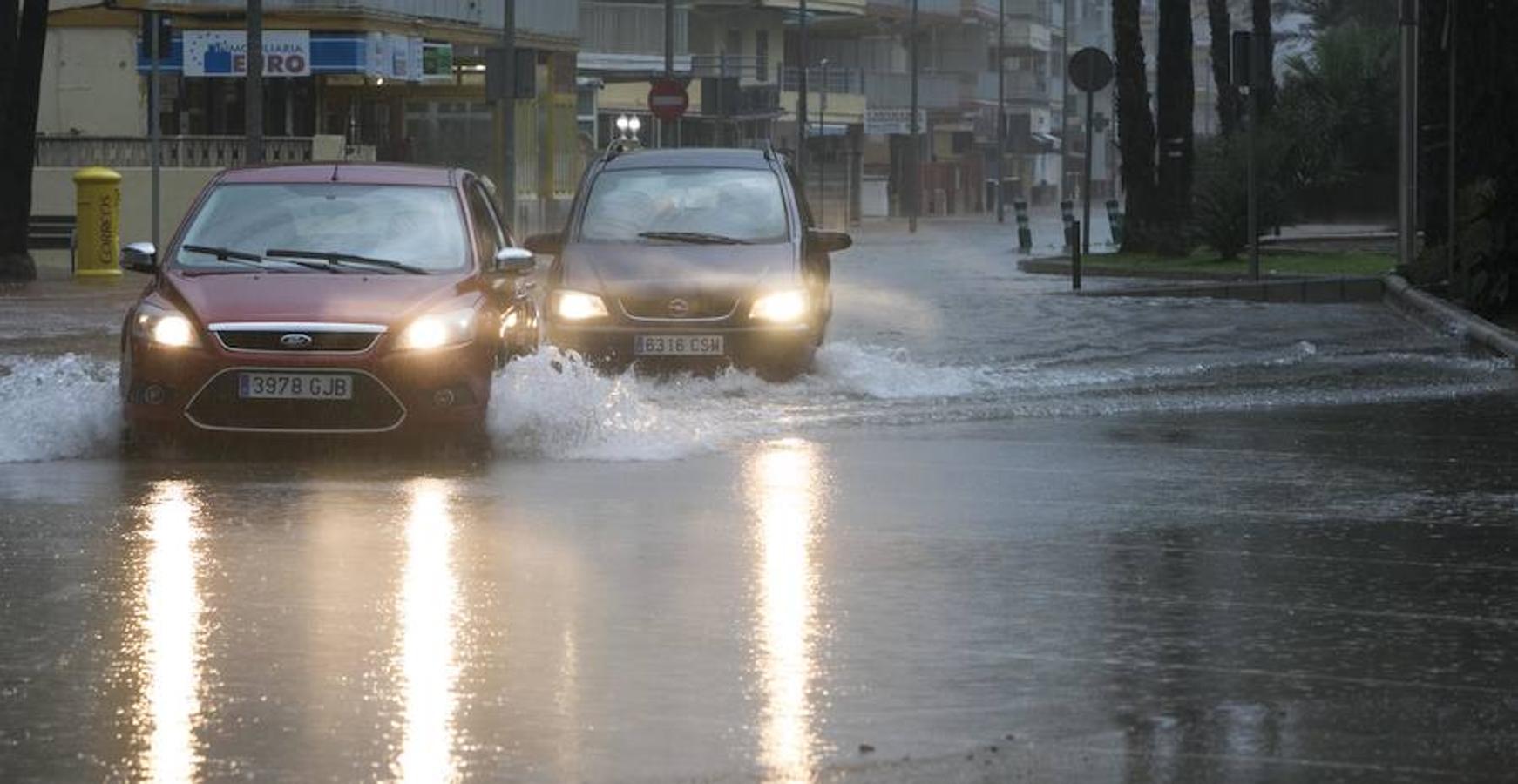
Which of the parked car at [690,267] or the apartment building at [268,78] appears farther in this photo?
the apartment building at [268,78]

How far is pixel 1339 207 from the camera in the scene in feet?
196

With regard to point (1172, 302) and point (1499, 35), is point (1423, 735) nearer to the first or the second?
point (1499, 35)

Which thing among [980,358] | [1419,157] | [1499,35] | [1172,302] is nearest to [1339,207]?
[1419,157]

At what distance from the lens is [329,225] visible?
16.4 metres

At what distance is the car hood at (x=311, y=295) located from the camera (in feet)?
49.0

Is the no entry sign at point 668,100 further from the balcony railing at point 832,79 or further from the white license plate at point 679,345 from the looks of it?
the balcony railing at point 832,79

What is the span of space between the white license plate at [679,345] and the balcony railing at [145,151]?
29.9 metres

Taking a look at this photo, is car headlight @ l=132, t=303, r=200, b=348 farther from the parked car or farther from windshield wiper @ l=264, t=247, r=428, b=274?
the parked car

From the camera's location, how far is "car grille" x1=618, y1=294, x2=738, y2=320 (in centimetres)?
1973

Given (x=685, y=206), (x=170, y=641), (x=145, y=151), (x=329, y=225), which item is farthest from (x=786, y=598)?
(x=145, y=151)

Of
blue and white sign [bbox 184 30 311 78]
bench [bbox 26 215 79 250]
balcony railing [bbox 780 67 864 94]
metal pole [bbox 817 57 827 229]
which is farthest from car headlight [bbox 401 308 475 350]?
balcony railing [bbox 780 67 864 94]

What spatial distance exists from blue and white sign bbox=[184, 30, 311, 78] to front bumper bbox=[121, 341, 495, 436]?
119 ft

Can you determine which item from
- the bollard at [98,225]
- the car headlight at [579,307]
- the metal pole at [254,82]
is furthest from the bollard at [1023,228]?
the car headlight at [579,307]

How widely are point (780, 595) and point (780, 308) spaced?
9.68 meters
